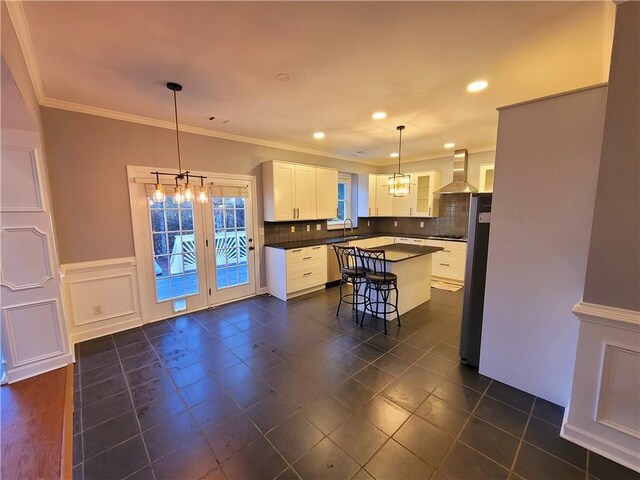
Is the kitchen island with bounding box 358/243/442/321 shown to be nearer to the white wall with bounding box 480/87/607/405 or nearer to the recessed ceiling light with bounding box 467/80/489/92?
the white wall with bounding box 480/87/607/405

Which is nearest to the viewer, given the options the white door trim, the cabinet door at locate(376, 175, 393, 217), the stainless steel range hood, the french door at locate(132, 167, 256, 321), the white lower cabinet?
the white door trim

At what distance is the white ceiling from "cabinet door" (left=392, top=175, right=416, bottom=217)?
2730 mm

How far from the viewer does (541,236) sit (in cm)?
203

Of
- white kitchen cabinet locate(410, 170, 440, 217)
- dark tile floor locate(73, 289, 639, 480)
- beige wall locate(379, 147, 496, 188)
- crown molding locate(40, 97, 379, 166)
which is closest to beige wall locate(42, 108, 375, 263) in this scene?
crown molding locate(40, 97, 379, 166)

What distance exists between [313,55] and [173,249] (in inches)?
120

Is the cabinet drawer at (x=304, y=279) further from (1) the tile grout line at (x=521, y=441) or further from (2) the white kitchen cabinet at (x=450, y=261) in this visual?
(1) the tile grout line at (x=521, y=441)

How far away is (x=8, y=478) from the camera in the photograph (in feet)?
5.13

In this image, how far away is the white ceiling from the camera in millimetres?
1587

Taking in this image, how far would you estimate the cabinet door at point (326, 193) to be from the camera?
5152 mm

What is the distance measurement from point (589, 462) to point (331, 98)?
11.2 ft

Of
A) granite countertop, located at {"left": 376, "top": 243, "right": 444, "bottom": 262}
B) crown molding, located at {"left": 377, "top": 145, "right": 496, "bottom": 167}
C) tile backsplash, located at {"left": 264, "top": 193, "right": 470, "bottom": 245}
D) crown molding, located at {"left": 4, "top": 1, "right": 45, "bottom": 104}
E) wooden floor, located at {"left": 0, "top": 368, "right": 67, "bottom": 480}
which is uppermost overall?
crown molding, located at {"left": 377, "top": 145, "right": 496, "bottom": 167}

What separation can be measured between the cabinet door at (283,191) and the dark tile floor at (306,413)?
2084mm

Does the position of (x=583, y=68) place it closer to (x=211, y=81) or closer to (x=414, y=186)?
(x=211, y=81)

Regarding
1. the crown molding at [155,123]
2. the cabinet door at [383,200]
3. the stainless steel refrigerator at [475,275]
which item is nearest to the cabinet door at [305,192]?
the crown molding at [155,123]
